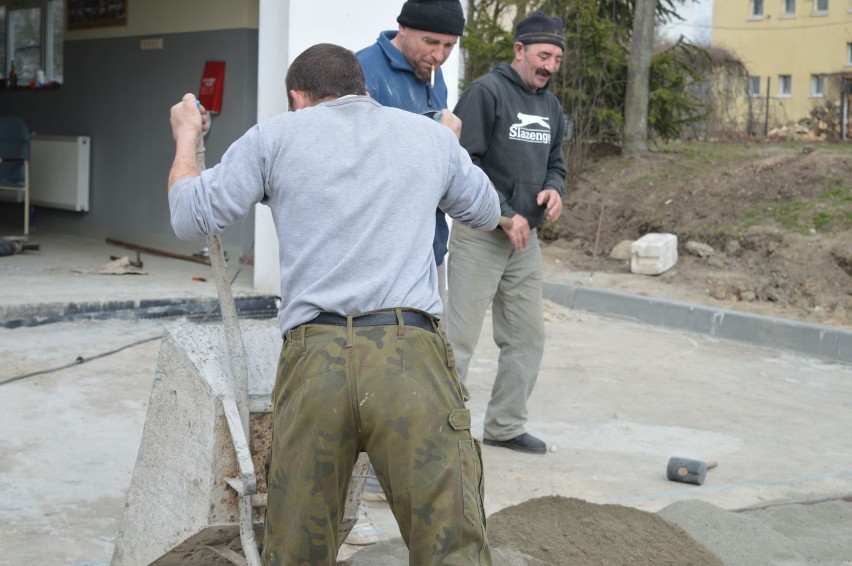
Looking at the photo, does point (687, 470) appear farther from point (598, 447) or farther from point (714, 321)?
point (714, 321)

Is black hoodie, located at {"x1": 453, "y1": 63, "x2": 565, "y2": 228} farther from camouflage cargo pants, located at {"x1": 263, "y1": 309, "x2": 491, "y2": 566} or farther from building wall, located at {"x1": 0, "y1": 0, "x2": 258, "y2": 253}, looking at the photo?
building wall, located at {"x1": 0, "y1": 0, "x2": 258, "y2": 253}

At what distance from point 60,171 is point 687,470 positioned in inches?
364

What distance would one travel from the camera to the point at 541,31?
5047 mm

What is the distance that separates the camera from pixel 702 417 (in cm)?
610

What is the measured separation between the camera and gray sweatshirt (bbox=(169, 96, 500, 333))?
263cm

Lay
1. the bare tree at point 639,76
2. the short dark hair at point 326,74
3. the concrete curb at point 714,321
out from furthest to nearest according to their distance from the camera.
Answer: the bare tree at point 639,76
the concrete curb at point 714,321
the short dark hair at point 326,74

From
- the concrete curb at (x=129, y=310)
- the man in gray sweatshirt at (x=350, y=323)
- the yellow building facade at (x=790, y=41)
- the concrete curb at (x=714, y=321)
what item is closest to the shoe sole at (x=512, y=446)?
the man in gray sweatshirt at (x=350, y=323)

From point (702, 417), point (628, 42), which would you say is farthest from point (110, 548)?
point (628, 42)

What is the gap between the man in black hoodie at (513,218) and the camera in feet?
16.5

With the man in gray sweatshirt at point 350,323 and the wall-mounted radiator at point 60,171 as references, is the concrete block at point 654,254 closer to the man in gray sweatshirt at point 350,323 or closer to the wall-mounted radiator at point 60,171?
the wall-mounted radiator at point 60,171

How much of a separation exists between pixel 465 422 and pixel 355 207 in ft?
1.88

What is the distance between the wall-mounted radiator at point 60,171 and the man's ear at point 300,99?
9699mm

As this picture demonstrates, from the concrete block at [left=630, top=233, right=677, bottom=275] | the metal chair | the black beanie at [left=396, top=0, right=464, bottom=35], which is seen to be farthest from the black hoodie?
the metal chair

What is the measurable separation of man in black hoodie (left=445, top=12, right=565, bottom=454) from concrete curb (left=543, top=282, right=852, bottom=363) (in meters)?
3.72
